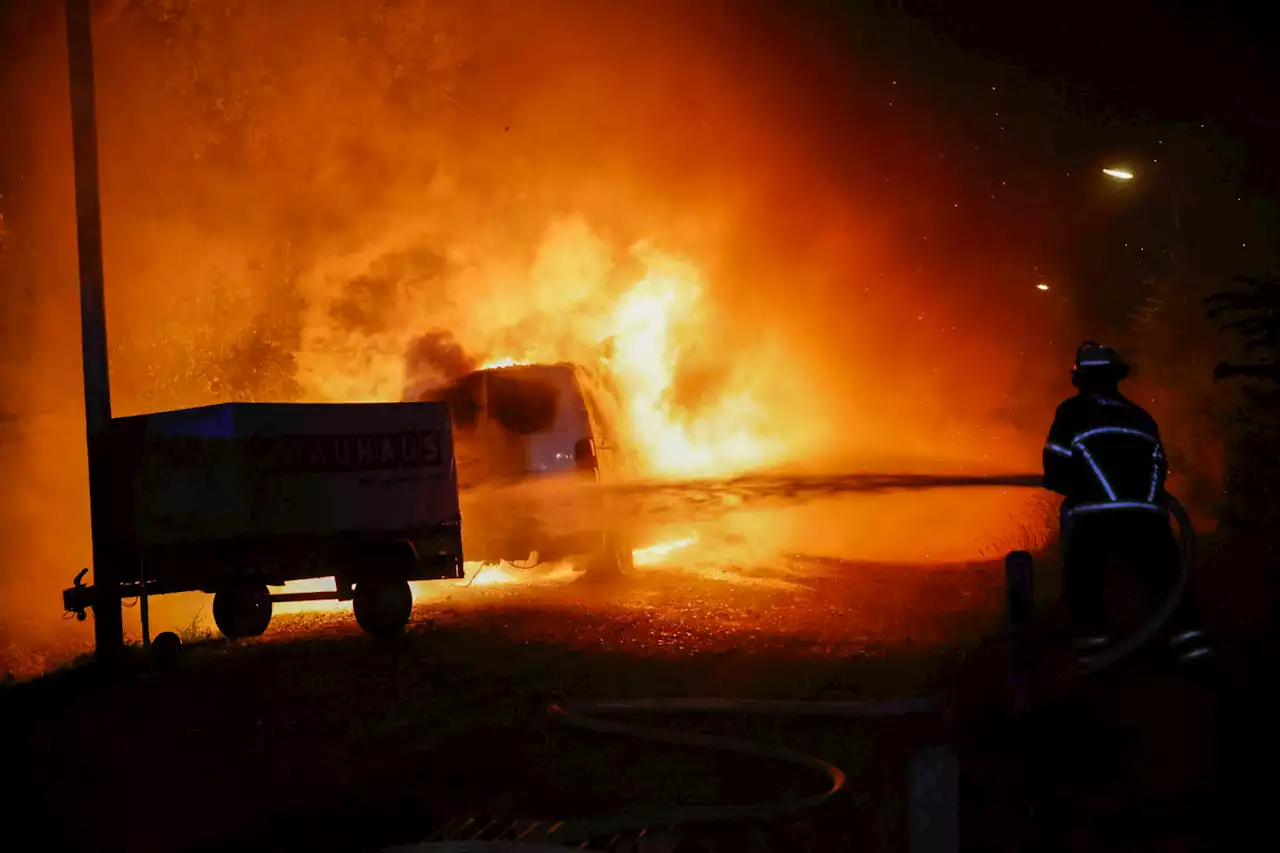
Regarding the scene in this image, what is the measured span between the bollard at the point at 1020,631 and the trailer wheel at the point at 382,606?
5.49 metres

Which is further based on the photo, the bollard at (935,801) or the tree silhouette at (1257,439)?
the tree silhouette at (1257,439)

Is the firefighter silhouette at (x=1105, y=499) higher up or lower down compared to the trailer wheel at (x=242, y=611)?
higher up

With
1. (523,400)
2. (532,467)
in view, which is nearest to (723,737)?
(532,467)

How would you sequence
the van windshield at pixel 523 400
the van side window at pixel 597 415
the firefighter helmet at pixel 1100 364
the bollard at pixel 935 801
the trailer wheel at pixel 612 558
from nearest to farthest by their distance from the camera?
1. the bollard at pixel 935 801
2. the firefighter helmet at pixel 1100 364
3. the van windshield at pixel 523 400
4. the trailer wheel at pixel 612 558
5. the van side window at pixel 597 415

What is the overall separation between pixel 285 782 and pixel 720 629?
4.62 meters

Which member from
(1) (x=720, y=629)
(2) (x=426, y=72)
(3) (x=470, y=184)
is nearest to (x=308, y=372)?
(3) (x=470, y=184)

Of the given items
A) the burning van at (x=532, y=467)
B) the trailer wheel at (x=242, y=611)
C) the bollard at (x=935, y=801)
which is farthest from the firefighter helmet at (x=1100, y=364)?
the trailer wheel at (x=242, y=611)

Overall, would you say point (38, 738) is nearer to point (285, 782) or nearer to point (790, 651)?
point (285, 782)

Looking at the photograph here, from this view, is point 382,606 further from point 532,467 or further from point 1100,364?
point 1100,364

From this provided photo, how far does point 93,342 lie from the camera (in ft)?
30.0

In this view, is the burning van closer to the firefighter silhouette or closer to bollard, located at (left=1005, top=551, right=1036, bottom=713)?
the firefighter silhouette

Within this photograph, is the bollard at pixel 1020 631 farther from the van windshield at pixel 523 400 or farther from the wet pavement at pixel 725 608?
the van windshield at pixel 523 400

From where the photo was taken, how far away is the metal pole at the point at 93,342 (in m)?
Answer: 9.04

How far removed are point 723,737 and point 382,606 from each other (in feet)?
15.2
